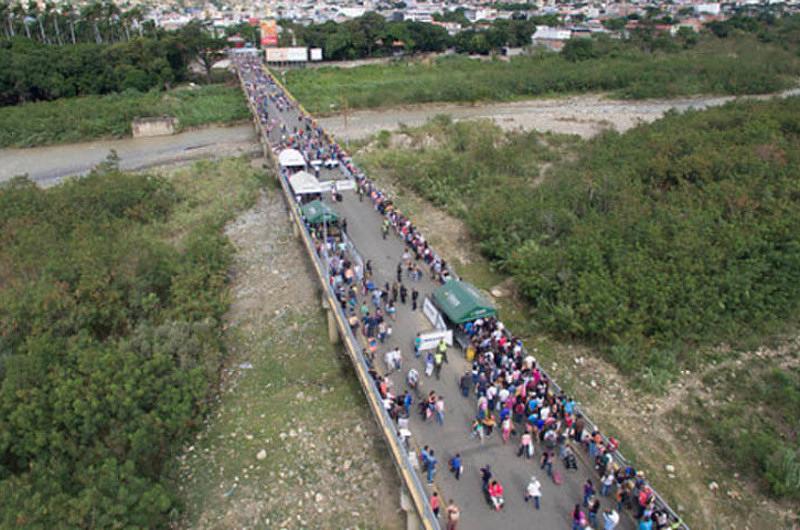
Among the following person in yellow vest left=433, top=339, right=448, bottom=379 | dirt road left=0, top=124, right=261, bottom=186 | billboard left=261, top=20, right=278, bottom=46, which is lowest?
dirt road left=0, top=124, right=261, bottom=186

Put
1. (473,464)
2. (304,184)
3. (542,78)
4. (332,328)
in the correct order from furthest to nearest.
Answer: (542,78) < (304,184) < (332,328) < (473,464)

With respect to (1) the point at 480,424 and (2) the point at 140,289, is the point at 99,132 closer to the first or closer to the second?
(2) the point at 140,289

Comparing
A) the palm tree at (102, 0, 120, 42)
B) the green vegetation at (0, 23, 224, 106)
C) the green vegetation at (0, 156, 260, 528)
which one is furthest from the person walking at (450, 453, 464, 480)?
the palm tree at (102, 0, 120, 42)

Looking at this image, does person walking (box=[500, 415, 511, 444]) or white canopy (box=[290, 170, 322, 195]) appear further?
white canopy (box=[290, 170, 322, 195])

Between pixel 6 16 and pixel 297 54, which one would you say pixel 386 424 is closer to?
pixel 297 54

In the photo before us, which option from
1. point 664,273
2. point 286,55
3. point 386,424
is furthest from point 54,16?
point 386,424

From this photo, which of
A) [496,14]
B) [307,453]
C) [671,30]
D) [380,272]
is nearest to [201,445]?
[307,453]

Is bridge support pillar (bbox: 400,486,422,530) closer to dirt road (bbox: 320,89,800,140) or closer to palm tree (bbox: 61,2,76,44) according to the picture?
dirt road (bbox: 320,89,800,140)
